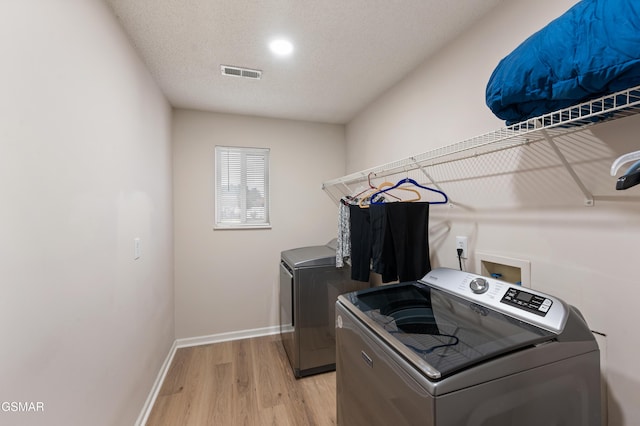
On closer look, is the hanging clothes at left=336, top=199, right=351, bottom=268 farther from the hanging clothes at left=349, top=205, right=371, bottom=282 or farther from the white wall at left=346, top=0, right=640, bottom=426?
the white wall at left=346, top=0, right=640, bottom=426

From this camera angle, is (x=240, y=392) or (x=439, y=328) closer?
(x=439, y=328)

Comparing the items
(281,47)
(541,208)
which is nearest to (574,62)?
(541,208)

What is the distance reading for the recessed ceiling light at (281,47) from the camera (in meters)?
1.75

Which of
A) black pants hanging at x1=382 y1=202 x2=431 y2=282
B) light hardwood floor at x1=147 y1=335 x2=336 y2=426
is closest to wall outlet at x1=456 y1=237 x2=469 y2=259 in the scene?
black pants hanging at x1=382 y1=202 x2=431 y2=282

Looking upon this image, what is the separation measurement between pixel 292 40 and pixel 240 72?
58cm

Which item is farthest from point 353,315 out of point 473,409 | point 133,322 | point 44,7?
point 44,7

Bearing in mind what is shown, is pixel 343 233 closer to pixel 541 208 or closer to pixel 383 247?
pixel 383 247

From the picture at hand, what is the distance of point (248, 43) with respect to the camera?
176cm

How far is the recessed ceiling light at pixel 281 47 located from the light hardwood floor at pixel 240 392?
246cm

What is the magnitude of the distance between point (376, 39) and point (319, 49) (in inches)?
14.4

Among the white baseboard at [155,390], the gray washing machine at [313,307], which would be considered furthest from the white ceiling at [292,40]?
the white baseboard at [155,390]

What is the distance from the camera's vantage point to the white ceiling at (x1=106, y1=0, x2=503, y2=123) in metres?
1.46

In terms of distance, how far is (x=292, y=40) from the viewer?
1736 mm

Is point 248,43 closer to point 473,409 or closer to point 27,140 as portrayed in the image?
point 27,140
